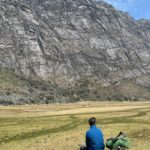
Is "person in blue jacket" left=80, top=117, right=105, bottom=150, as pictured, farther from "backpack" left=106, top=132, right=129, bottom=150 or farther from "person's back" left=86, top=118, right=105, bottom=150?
"backpack" left=106, top=132, right=129, bottom=150

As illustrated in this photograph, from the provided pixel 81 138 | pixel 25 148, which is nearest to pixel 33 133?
pixel 81 138

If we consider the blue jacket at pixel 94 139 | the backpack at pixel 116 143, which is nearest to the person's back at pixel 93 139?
the blue jacket at pixel 94 139

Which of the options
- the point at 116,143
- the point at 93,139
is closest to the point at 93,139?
the point at 93,139

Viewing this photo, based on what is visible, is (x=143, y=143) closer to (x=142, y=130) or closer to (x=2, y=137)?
(x=142, y=130)

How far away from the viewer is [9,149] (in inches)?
1517

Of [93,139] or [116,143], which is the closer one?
[93,139]

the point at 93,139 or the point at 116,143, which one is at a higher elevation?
the point at 116,143

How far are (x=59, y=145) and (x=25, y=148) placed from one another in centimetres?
343

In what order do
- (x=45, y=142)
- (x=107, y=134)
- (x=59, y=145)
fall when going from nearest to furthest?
(x=59, y=145) → (x=45, y=142) → (x=107, y=134)

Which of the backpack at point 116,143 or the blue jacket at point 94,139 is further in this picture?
the backpack at point 116,143

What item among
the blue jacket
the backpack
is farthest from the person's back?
the backpack

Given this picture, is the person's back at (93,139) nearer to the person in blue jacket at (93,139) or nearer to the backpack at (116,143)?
the person in blue jacket at (93,139)

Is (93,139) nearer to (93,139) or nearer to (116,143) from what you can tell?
(93,139)

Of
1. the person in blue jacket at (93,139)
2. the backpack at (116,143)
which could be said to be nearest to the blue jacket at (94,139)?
the person in blue jacket at (93,139)
